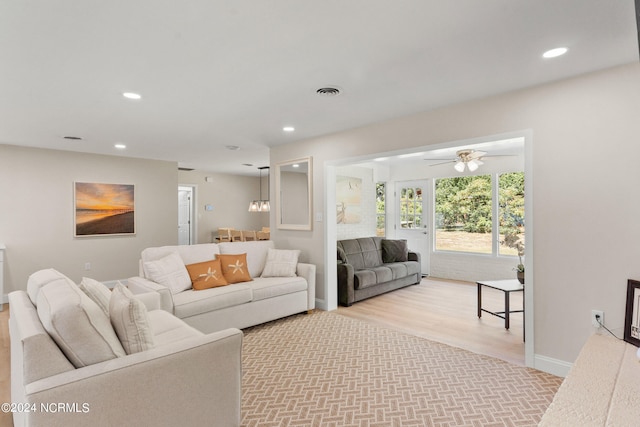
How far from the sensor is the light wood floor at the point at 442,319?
312 centimetres

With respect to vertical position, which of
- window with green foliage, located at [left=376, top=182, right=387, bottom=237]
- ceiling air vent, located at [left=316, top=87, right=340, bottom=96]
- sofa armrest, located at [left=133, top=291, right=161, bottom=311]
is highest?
ceiling air vent, located at [left=316, top=87, right=340, bottom=96]

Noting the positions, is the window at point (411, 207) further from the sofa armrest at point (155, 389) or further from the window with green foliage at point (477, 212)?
the sofa armrest at point (155, 389)

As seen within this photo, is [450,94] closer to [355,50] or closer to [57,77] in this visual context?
[355,50]

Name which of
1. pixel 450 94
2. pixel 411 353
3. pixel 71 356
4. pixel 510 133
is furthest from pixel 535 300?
pixel 71 356

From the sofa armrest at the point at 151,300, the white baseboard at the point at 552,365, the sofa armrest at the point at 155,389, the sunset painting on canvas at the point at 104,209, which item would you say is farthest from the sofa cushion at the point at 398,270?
the sunset painting on canvas at the point at 104,209

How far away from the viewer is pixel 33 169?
5180 millimetres

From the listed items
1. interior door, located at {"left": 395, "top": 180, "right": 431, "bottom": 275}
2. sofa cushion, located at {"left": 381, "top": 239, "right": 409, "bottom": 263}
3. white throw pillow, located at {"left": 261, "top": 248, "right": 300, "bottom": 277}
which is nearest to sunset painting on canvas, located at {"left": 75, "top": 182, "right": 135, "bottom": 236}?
white throw pillow, located at {"left": 261, "top": 248, "right": 300, "bottom": 277}

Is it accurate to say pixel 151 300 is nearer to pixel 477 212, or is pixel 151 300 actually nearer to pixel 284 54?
pixel 284 54

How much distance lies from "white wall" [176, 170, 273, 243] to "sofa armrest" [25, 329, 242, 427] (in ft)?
22.7

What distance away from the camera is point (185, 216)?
8359 mm

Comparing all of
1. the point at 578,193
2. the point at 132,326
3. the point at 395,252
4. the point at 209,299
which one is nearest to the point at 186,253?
the point at 209,299

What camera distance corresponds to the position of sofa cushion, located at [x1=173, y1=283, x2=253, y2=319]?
10.5ft

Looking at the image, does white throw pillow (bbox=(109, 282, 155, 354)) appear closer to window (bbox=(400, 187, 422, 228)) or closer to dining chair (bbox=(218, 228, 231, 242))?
window (bbox=(400, 187, 422, 228))

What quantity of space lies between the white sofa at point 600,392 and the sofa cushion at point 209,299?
2814 mm
